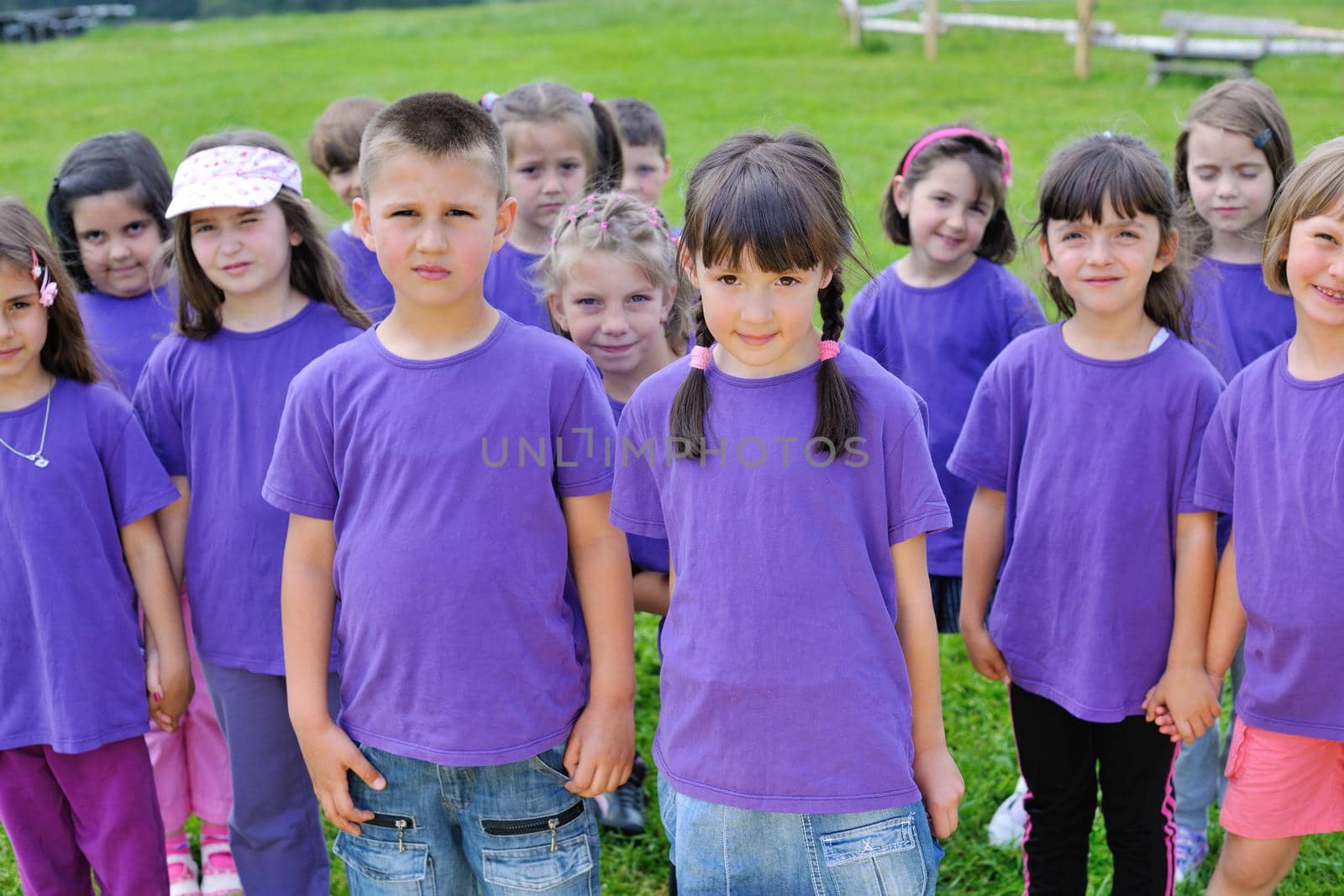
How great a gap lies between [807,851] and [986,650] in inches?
32.7

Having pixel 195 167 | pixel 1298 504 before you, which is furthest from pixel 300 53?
pixel 1298 504

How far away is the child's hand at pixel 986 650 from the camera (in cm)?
271

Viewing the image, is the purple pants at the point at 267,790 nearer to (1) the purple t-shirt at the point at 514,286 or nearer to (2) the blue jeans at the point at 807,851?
(2) the blue jeans at the point at 807,851

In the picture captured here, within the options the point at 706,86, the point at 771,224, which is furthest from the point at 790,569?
the point at 706,86

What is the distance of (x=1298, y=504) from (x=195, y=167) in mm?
2372

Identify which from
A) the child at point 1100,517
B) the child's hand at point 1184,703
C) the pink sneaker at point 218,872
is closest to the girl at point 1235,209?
the child at point 1100,517

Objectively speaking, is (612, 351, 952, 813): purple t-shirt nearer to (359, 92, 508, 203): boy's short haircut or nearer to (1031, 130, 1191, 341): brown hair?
(359, 92, 508, 203): boy's short haircut

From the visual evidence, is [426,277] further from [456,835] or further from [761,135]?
[456,835]

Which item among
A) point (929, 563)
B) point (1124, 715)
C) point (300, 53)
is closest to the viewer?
point (1124, 715)

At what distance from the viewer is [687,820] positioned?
6.89ft

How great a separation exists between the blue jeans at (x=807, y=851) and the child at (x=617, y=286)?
745 millimetres

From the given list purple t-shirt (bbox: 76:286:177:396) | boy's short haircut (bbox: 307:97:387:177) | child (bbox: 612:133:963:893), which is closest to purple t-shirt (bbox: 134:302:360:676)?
purple t-shirt (bbox: 76:286:177:396)

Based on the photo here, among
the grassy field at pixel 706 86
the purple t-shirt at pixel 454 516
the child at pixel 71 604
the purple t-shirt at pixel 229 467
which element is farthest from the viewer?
the grassy field at pixel 706 86

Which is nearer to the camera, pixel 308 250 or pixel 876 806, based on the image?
pixel 876 806
